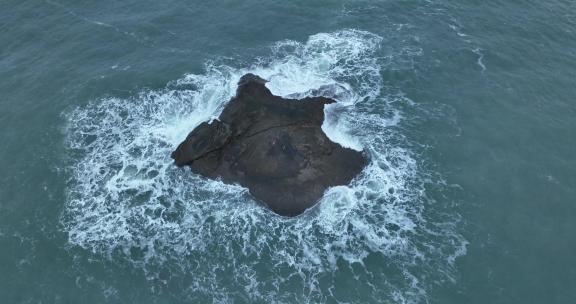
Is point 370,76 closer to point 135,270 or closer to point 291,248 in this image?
point 291,248

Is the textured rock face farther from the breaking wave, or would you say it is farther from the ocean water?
the ocean water

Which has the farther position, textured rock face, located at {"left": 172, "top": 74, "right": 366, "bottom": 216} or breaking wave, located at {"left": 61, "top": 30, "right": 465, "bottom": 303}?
textured rock face, located at {"left": 172, "top": 74, "right": 366, "bottom": 216}

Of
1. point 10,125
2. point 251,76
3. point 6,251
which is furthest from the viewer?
point 251,76

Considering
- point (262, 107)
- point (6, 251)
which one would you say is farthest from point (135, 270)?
point (262, 107)

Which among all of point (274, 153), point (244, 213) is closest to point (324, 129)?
point (274, 153)

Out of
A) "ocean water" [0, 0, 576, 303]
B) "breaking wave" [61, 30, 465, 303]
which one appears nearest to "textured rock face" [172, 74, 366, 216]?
"breaking wave" [61, 30, 465, 303]

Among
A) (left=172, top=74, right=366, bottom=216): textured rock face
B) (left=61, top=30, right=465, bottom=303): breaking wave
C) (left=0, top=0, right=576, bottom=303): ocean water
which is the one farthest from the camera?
(left=172, top=74, right=366, bottom=216): textured rock face
